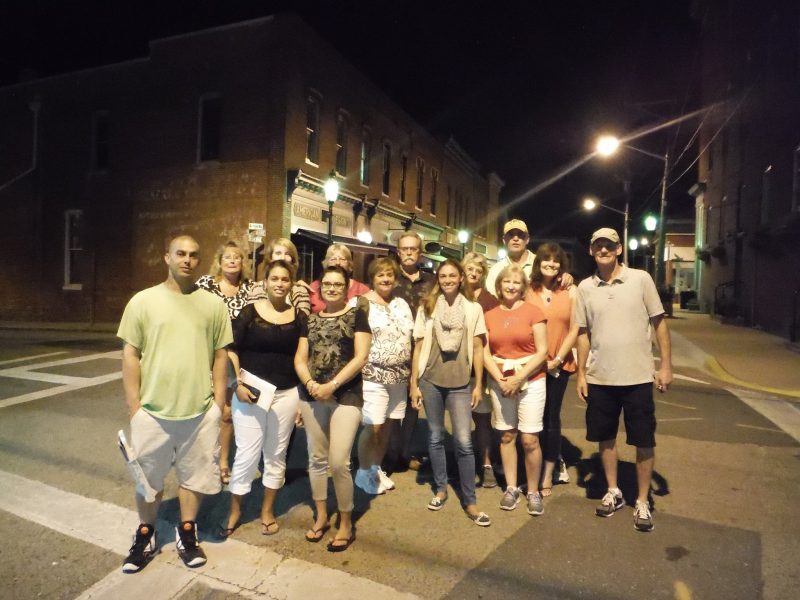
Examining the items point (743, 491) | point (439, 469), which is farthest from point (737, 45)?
point (439, 469)

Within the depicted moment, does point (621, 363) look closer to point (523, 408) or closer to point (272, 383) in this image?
point (523, 408)

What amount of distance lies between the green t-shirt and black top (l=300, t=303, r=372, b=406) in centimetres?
69

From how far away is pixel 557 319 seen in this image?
173 inches

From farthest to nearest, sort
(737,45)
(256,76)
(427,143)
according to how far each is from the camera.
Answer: (427,143) → (737,45) → (256,76)

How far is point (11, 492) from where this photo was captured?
14.4ft

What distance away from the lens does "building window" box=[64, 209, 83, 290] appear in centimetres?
1938

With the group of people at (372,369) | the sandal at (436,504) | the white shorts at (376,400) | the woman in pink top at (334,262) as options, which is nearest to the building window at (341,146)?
the group of people at (372,369)

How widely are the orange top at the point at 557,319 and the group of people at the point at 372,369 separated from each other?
0.01 metres

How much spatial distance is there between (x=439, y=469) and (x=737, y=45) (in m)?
23.6

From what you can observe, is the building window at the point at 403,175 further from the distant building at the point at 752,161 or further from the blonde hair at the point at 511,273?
the blonde hair at the point at 511,273

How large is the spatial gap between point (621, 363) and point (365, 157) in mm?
17951

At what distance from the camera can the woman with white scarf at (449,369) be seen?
398 cm

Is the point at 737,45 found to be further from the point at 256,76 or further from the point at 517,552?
the point at 517,552

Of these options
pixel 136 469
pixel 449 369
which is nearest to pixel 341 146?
pixel 449 369
